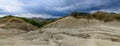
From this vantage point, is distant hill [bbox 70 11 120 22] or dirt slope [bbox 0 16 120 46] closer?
dirt slope [bbox 0 16 120 46]

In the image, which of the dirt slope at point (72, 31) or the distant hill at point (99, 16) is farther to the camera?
the distant hill at point (99, 16)

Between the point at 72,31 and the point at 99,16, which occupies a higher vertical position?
the point at 99,16

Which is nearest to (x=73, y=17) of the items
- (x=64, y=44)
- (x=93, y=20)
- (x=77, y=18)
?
(x=77, y=18)

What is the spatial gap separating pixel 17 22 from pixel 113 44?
3621cm

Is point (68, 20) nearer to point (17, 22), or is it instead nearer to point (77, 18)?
point (77, 18)

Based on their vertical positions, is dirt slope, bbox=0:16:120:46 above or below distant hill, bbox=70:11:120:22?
below

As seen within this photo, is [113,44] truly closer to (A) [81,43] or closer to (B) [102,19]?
(A) [81,43]

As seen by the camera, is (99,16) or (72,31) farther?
(99,16)

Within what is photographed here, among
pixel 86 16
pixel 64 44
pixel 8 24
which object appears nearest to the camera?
pixel 64 44

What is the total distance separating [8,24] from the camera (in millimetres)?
49781

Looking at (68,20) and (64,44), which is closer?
(64,44)

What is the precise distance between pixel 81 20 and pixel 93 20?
167 centimetres

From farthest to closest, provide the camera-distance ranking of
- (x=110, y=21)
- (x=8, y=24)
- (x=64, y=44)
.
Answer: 1. (x=8, y=24)
2. (x=110, y=21)
3. (x=64, y=44)

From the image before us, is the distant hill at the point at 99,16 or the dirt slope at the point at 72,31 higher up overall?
the distant hill at the point at 99,16
